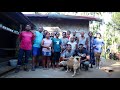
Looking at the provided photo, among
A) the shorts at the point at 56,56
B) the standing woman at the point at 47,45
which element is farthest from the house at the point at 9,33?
the shorts at the point at 56,56

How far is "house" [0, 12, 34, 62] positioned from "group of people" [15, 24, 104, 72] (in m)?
1.00

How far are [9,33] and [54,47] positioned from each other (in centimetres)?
222

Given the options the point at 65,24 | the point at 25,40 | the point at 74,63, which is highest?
the point at 65,24

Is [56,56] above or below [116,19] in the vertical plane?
below

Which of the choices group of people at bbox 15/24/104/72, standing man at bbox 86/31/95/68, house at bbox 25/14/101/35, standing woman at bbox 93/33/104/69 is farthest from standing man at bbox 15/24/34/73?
house at bbox 25/14/101/35

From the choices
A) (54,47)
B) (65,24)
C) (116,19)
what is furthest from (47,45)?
(116,19)

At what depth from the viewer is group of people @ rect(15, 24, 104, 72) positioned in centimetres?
725

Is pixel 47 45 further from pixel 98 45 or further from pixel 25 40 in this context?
pixel 98 45

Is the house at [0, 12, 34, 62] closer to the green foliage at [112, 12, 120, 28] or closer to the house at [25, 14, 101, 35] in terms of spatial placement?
the house at [25, 14, 101, 35]

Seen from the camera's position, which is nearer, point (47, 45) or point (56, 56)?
point (47, 45)

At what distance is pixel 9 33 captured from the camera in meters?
9.40

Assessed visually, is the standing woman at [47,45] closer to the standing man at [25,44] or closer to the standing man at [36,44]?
the standing man at [36,44]

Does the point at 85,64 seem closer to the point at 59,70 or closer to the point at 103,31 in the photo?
the point at 59,70
